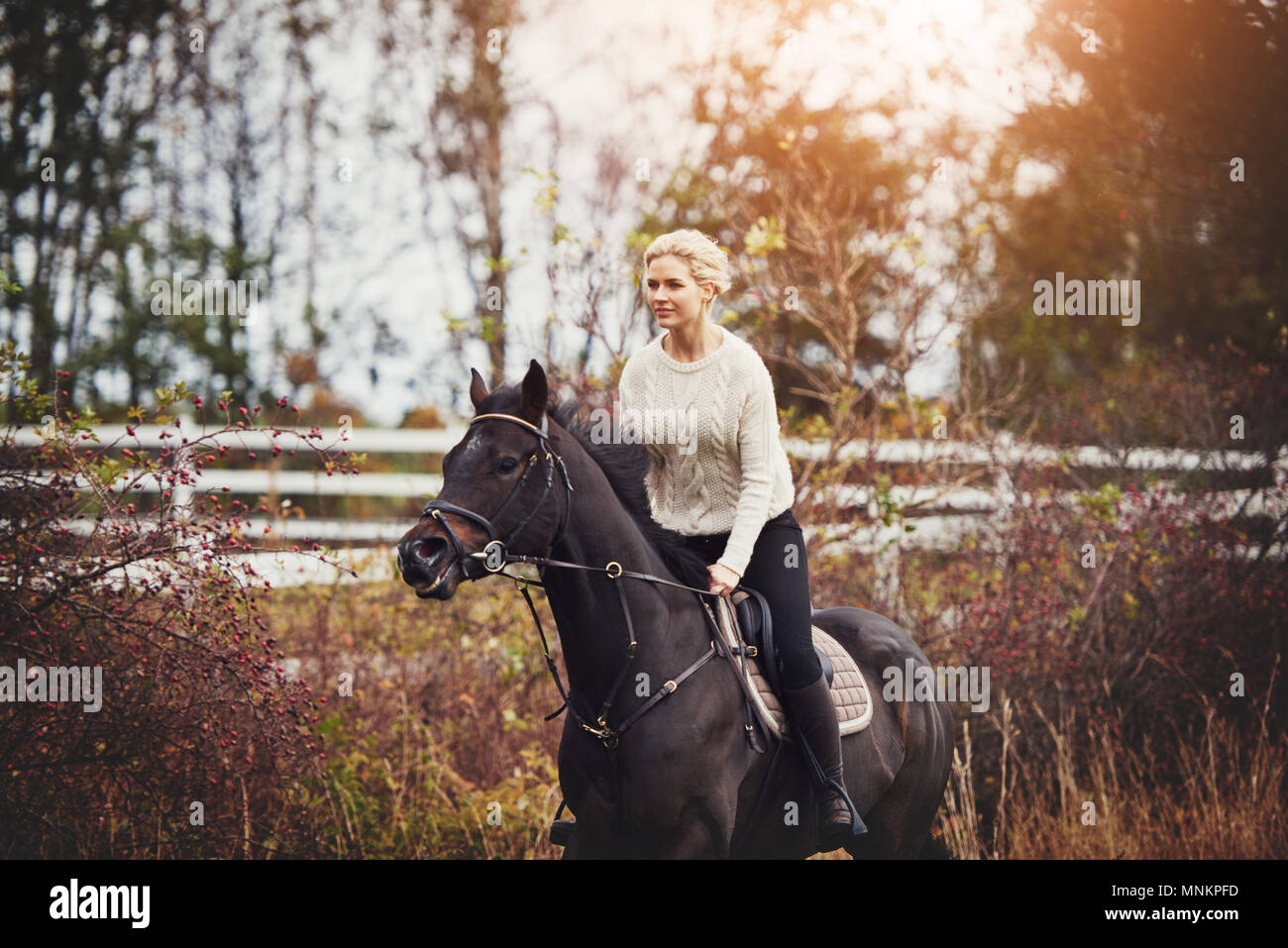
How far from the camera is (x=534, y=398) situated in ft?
11.9

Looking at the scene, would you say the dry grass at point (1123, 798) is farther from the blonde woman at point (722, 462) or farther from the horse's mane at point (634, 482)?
the horse's mane at point (634, 482)

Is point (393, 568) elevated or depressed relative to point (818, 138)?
depressed

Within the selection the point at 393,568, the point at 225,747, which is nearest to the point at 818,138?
the point at 393,568

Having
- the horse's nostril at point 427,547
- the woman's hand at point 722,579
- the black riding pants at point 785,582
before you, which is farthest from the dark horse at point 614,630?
the black riding pants at point 785,582

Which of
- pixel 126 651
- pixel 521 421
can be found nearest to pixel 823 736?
pixel 521 421

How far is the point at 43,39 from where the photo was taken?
1575 centimetres

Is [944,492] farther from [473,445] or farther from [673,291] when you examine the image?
[473,445]

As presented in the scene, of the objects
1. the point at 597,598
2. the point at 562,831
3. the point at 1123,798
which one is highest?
the point at 597,598

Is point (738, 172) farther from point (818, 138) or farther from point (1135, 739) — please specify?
point (1135, 739)

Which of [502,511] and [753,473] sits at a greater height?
[753,473]

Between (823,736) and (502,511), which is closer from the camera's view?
(502,511)

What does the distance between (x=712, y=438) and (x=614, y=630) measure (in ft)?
2.67

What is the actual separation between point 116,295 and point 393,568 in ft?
37.9
